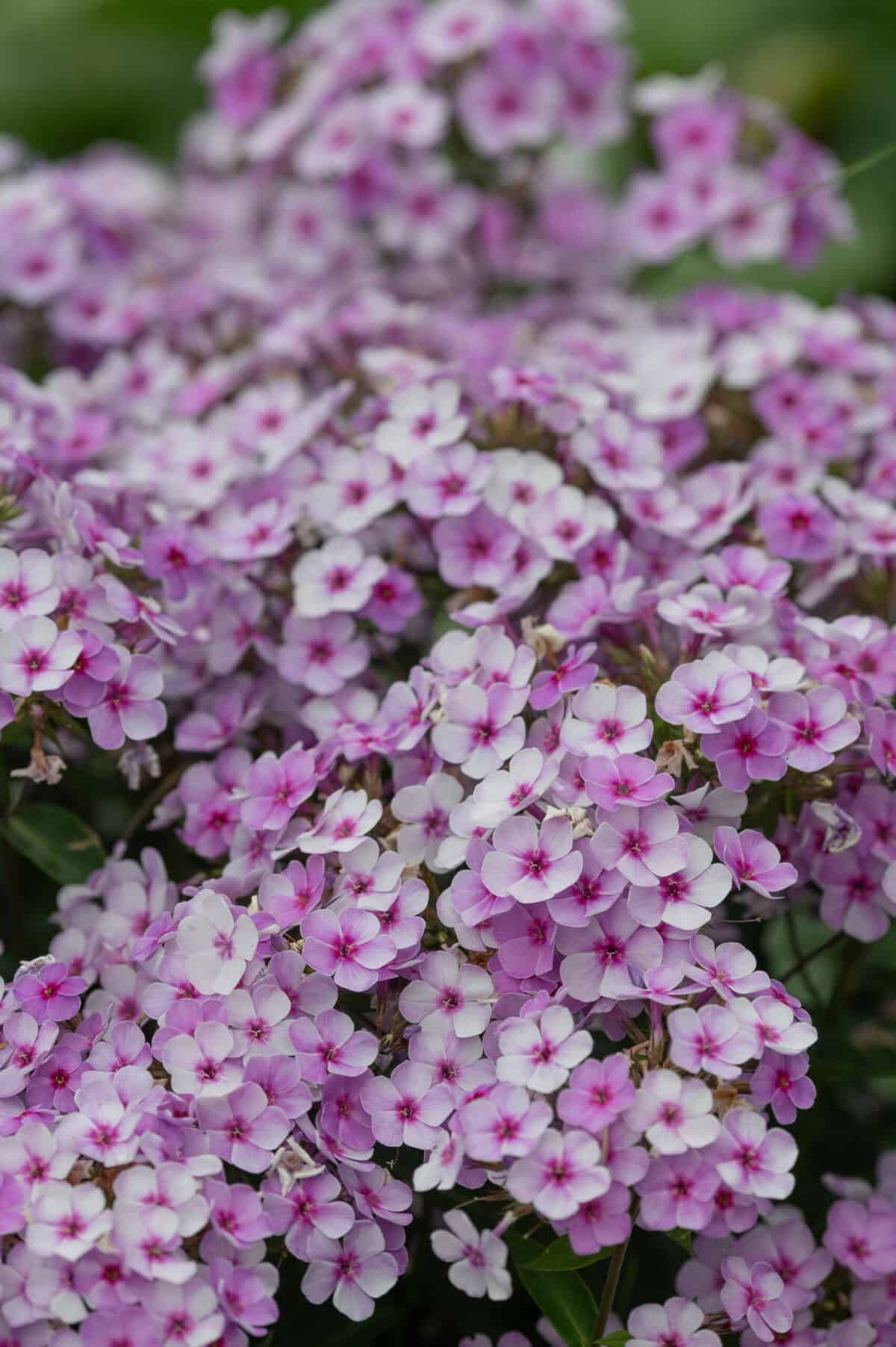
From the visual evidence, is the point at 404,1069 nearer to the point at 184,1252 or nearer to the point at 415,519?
the point at 184,1252

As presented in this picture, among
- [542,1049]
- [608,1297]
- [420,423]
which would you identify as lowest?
[608,1297]

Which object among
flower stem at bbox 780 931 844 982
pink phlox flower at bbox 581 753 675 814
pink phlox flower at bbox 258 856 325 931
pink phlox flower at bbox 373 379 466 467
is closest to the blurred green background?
pink phlox flower at bbox 373 379 466 467

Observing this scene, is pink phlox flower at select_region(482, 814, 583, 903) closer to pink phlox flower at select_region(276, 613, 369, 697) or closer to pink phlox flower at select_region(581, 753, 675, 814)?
pink phlox flower at select_region(581, 753, 675, 814)

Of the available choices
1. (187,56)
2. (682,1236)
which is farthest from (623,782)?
(187,56)

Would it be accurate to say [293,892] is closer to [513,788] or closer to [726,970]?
[513,788]

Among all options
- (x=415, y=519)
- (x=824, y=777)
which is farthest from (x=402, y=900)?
(x=415, y=519)
